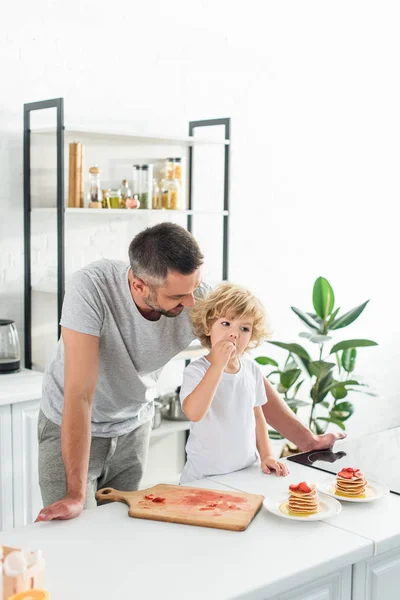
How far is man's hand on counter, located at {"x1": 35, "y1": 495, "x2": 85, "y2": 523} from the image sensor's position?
178 centimetres

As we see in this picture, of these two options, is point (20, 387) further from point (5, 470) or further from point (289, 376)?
point (289, 376)

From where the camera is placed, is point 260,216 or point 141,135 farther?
point 260,216

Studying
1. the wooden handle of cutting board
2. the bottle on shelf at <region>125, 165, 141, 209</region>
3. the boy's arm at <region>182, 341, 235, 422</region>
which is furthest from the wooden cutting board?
the bottle on shelf at <region>125, 165, 141, 209</region>

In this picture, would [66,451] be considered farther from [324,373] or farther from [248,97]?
[248,97]

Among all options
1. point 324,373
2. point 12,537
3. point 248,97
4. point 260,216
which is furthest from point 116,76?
point 12,537

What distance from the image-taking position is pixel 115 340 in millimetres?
2182

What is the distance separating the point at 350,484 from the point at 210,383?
42 cm

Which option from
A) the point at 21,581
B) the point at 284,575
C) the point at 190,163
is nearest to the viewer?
the point at 21,581

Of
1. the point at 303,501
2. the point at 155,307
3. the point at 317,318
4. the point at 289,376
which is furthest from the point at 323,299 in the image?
the point at 303,501

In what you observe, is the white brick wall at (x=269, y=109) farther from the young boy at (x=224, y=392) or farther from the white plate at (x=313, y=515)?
the white plate at (x=313, y=515)

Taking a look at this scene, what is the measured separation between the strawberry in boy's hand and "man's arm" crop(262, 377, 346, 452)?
6.4 inches

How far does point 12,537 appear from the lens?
1704 mm

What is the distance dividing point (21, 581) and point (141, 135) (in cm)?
233

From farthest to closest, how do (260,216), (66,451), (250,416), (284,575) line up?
(260,216), (250,416), (66,451), (284,575)
